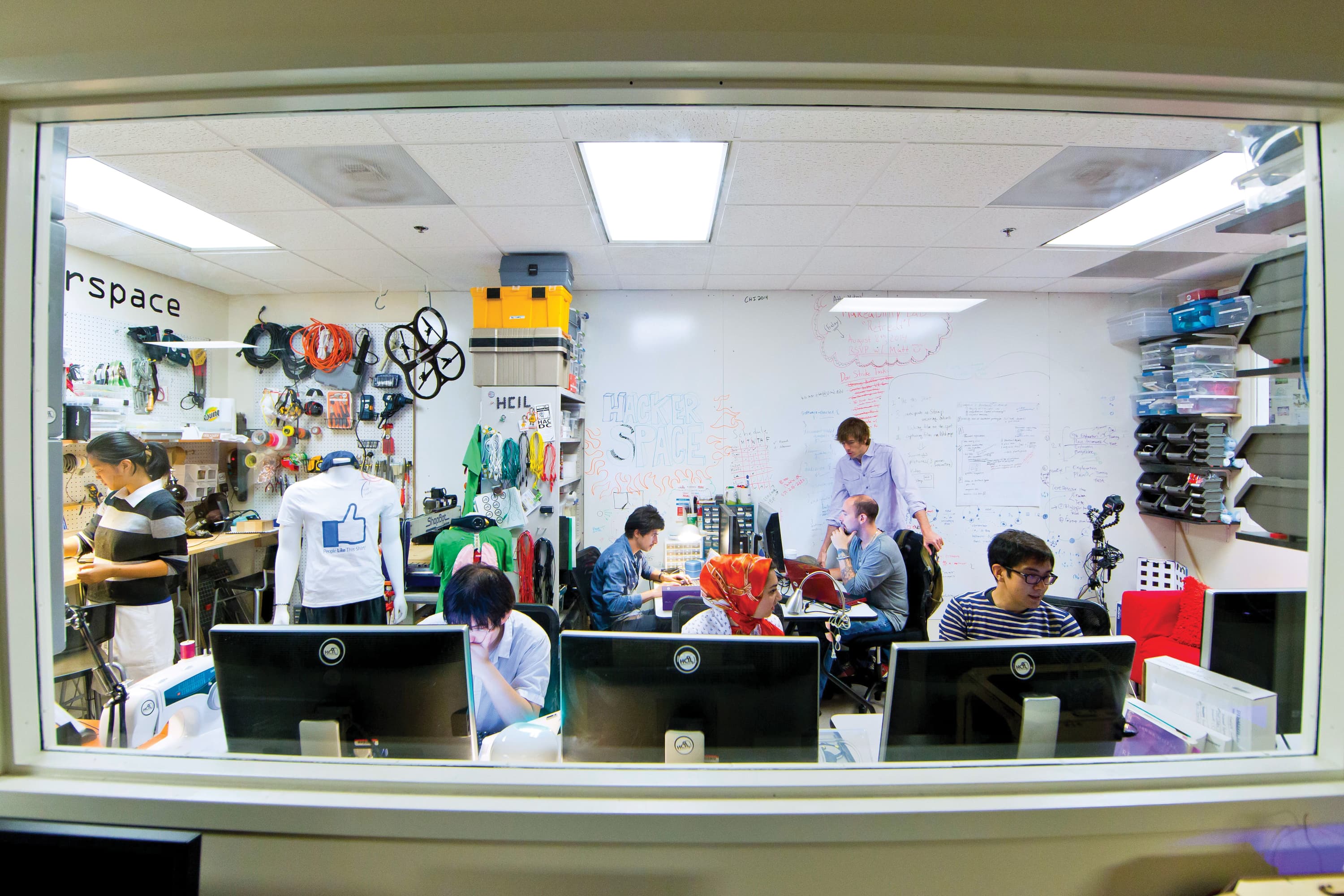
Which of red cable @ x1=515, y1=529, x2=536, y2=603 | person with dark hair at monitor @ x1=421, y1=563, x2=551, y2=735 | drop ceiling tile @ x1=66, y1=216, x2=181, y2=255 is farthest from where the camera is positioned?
red cable @ x1=515, y1=529, x2=536, y2=603

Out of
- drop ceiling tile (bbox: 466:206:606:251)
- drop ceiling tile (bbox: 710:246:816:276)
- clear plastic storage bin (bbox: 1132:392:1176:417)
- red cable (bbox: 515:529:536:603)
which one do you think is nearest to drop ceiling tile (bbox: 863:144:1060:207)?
drop ceiling tile (bbox: 710:246:816:276)

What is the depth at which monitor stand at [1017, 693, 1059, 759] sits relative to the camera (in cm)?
103

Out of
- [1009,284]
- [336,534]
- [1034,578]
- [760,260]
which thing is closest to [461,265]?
[336,534]

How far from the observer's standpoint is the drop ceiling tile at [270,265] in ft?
9.83

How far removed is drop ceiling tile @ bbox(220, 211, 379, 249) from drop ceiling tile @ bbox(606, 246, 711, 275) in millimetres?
1499

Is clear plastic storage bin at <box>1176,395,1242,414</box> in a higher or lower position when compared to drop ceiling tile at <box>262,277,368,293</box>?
lower

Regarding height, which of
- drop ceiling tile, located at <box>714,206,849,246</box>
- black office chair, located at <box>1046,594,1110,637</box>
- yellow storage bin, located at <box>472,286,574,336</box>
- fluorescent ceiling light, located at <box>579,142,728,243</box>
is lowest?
black office chair, located at <box>1046,594,1110,637</box>

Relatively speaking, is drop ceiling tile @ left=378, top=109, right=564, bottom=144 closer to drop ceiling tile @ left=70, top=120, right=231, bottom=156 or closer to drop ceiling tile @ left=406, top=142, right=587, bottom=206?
drop ceiling tile @ left=406, top=142, right=587, bottom=206

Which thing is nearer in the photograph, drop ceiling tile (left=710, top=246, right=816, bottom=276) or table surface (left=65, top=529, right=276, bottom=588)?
table surface (left=65, top=529, right=276, bottom=588)

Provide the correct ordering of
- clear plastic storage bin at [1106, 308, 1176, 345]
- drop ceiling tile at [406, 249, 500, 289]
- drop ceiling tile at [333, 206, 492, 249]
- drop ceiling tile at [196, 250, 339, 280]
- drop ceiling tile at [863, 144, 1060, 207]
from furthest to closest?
clear plastic storage bin at [1106, 308, 1176, 345]
drop ceiling tile at [406, 249, 500, 289]
drop ceiling tile at [196, 250, 339, 280]
drop ceiling tile at [333, 206, 492, 249]
drop ceiling tile at [863, 144, 1060, 207]

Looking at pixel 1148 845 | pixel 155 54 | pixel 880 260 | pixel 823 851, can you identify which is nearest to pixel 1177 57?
pixel 1148 845

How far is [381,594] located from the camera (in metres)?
2.76

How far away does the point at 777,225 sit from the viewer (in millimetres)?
2828

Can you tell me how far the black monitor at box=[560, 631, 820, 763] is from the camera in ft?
3.39
